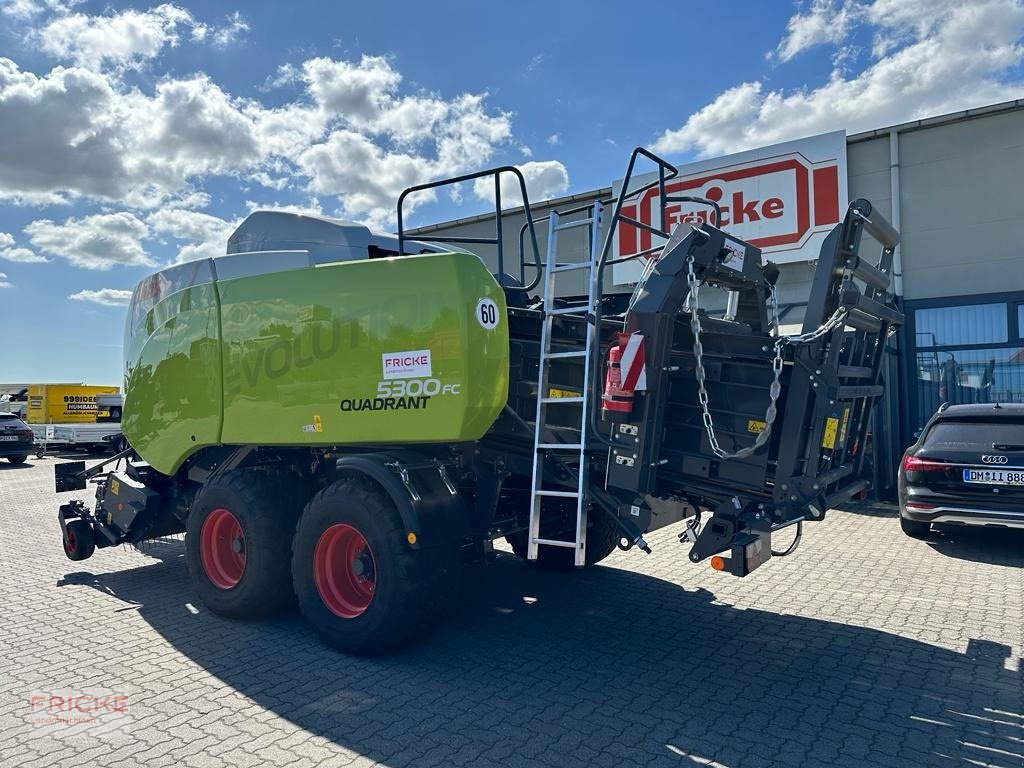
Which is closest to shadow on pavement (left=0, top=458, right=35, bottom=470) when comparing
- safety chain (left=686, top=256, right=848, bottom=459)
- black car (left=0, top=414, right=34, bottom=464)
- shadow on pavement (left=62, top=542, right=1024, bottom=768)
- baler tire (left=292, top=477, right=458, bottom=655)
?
black car (left=0, top=414, right=34, bottom=464)

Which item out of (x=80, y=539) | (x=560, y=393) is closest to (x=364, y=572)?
(x=560, y=393)

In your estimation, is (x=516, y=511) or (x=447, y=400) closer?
(x=447, y=400)

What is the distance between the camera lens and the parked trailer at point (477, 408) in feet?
13.5

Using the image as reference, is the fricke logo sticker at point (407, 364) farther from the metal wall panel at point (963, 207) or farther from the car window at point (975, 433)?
the metal wall panel at point (963, 207)

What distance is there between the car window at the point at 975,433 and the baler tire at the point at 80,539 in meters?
8.35

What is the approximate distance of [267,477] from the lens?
215 inches

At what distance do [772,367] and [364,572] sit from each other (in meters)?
2.81

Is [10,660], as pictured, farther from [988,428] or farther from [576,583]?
[988,428]

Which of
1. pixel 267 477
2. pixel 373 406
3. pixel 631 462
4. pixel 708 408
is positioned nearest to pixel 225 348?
pixel 267 477

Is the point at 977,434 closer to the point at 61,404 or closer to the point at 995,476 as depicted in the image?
the point at 995,476

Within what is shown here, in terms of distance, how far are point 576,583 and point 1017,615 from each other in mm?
3301

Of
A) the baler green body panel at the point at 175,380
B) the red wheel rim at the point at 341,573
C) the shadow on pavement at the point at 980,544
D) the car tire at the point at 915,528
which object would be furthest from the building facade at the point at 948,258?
the red wheel rim at the point at 341,573

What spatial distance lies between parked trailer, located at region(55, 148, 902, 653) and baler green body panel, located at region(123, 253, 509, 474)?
0.05 ft

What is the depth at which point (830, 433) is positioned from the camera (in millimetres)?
4266
